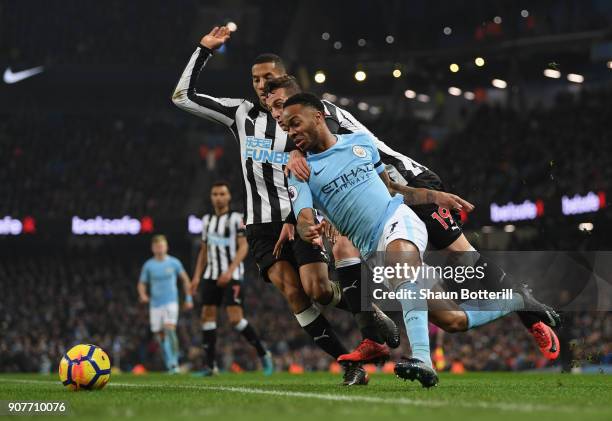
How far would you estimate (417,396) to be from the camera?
5492 millimetres

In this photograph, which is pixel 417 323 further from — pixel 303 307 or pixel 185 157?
pixel 185 157

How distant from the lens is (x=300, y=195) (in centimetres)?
629

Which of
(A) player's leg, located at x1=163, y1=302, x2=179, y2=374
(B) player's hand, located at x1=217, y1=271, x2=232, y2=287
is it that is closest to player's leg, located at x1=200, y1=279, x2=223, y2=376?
(B) player's hand, located at x1=217, y1=271, x2=232, y2=287

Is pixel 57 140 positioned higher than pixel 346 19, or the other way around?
pixel 346 19

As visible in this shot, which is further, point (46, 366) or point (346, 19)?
point (346, 19)

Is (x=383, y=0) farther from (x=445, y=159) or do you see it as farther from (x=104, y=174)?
(x=104, y=174)

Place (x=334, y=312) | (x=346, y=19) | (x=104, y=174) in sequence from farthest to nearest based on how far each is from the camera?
(x=346, y=19) < (x=104, y=174) < (x=334, y=312)

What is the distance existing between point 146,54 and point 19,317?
38.9 ft

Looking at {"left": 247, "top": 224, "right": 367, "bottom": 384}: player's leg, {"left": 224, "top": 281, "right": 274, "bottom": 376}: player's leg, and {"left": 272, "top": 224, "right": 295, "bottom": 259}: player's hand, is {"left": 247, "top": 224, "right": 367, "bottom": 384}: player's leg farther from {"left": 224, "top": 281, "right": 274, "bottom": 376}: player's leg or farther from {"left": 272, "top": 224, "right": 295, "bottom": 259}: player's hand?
{"left": 224, "top": 281, "right": 274, "bottom": 376}: player's leg

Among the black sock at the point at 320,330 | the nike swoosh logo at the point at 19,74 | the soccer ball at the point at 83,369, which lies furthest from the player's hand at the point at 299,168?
the nike swoosh logo at the point at 19,74

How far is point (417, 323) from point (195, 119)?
36.2 meters

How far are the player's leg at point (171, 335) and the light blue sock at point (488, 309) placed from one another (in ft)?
27.7

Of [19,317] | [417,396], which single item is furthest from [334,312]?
[417,396]

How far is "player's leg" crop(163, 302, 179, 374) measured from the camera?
14.5 m
